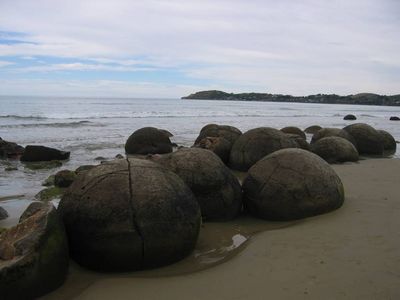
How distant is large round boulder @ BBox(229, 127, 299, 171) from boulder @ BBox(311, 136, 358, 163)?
1.76 m

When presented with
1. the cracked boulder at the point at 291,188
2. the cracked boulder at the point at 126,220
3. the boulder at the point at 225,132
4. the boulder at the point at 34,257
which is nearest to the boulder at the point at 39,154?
the boulder at the point at 225,132

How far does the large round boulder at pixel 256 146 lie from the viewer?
37.3 feet

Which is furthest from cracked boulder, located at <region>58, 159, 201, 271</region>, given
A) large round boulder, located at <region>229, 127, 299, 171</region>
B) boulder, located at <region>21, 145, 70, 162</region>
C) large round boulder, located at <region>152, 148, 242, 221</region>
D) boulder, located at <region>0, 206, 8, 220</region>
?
boulder, located at <region>21, 145, 70, 162</region>

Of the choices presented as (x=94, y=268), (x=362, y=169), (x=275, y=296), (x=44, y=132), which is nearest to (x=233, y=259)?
(x=275, y=296)

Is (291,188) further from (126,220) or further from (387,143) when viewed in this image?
(387,143)

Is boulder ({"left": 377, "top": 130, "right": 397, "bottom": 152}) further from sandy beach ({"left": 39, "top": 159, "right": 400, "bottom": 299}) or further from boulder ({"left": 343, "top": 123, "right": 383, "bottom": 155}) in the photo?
sandy beach ({"left": 39, "top": 159, "right": 400, "bottom": 299})

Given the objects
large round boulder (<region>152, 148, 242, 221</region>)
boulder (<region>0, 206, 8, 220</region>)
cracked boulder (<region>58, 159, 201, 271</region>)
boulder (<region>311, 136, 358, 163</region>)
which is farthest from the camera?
boulder (<region>311, 136, 358, 163</region>)

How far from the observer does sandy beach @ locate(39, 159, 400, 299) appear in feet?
13.9

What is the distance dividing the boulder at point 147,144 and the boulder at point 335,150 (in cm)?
555

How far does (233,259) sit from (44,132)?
23.1 metres

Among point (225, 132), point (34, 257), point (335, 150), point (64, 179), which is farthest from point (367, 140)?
point (34, 257)

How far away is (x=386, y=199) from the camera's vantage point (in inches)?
305

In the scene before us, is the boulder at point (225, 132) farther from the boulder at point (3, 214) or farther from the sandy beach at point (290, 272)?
the boulder at point (3, 214)

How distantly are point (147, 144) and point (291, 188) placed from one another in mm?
10461
